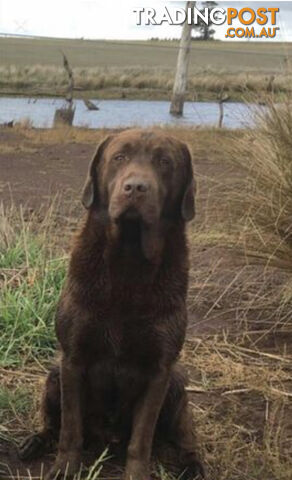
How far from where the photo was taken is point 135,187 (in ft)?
10.5

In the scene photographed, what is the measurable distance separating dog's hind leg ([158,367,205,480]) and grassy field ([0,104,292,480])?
0.12 m

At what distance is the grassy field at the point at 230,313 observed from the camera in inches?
165

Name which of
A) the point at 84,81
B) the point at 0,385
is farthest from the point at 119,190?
the point at 84,81

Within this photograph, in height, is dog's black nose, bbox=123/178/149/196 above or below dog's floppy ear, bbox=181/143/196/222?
above

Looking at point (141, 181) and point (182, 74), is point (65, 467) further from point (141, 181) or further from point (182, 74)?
point (182, 74)

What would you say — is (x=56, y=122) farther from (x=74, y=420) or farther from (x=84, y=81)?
(x=84, y=81)

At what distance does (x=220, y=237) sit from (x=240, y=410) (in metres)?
1.72

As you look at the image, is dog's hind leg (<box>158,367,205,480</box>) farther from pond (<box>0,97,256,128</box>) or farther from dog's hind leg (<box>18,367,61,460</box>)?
pond (<box>0,97,256,128</box>)

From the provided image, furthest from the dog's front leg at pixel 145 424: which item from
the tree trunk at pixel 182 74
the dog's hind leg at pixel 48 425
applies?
the tree trunk at pixel 182 74

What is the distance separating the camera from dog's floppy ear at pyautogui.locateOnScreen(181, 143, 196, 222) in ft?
11.5

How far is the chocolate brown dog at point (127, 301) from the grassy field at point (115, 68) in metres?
22.7

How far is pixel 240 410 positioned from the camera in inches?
178

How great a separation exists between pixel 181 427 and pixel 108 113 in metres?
24.4

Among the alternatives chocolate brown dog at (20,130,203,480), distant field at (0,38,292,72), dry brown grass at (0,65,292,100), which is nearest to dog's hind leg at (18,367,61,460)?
chocolate brown dog at (20,130,203,480)
